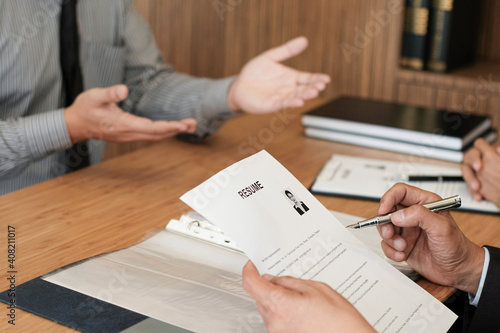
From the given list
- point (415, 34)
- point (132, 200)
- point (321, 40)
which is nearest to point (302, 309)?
point (132, 200)

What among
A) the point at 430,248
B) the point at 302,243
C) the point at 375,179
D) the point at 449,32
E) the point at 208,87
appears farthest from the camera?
the point at 449,32

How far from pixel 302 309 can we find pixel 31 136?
883mm

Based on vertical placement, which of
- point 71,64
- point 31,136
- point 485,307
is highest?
point 71,64

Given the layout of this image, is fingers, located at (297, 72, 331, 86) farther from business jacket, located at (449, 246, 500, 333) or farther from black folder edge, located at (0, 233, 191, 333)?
black folder edge, located at (0, 233, 191, 333)

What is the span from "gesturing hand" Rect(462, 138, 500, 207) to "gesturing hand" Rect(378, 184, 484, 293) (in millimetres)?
339

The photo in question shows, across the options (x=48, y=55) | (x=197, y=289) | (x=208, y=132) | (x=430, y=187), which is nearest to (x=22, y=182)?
(x=48, y=55)

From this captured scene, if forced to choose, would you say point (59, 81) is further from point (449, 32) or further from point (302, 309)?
point (449, 32)

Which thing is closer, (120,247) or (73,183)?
(120,247)

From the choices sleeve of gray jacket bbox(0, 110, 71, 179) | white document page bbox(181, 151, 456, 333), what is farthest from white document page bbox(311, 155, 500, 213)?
sleeve of gray jacket bbox(0, 110, 71, 179)

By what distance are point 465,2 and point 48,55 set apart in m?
1.37

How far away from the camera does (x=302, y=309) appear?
754mm

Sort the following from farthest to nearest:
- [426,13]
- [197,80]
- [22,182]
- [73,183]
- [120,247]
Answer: [426,13] < [197,80] < [22,182] < [73,183] < [120,247]

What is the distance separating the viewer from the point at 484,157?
1403mm

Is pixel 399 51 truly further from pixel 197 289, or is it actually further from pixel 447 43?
pixel 197 289
